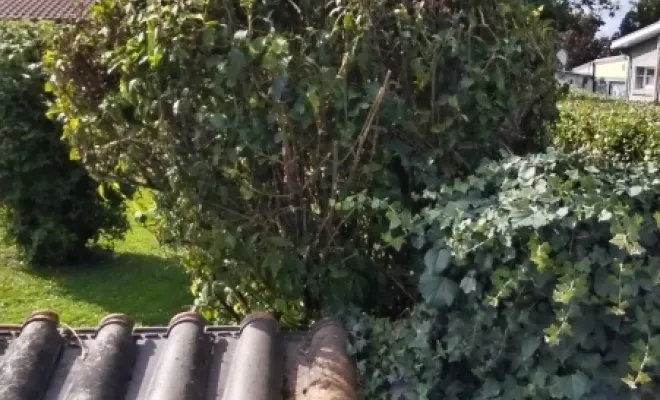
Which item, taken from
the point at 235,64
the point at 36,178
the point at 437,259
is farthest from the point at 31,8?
the point at 437,259

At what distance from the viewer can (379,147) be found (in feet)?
10.2

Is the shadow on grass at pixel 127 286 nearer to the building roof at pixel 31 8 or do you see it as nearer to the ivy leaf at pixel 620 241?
the ivy leaf at pixel 620 241

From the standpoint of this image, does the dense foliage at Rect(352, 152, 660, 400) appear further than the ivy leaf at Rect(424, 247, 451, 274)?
No

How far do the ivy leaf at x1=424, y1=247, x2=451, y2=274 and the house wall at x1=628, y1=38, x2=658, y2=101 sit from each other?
30425mm

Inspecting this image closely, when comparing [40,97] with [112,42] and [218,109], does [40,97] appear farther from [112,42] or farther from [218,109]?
[218,109]

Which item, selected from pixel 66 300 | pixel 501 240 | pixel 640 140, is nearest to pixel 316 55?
pixel 501 240

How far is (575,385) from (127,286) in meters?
5.85

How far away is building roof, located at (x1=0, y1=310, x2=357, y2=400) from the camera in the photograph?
254 centimetres

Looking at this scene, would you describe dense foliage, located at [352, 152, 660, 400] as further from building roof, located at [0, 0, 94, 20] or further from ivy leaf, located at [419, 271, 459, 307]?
building roof, located at [0, 0, 94, 20]

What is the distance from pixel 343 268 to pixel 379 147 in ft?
1.68

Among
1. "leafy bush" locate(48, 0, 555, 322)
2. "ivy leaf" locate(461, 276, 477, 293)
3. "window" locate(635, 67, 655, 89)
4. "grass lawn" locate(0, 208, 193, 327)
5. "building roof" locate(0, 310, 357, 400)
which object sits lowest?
"building roof" locate(0, 310, 357, 400)

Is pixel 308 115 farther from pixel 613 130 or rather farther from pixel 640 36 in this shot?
pixel 640 36

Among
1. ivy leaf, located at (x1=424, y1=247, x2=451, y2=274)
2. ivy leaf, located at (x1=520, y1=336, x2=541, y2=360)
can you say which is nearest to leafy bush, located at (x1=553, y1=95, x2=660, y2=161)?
ivy leaf, located at (x1=424, y1=247, x2=451, y2=274)

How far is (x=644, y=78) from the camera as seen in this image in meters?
32.7
